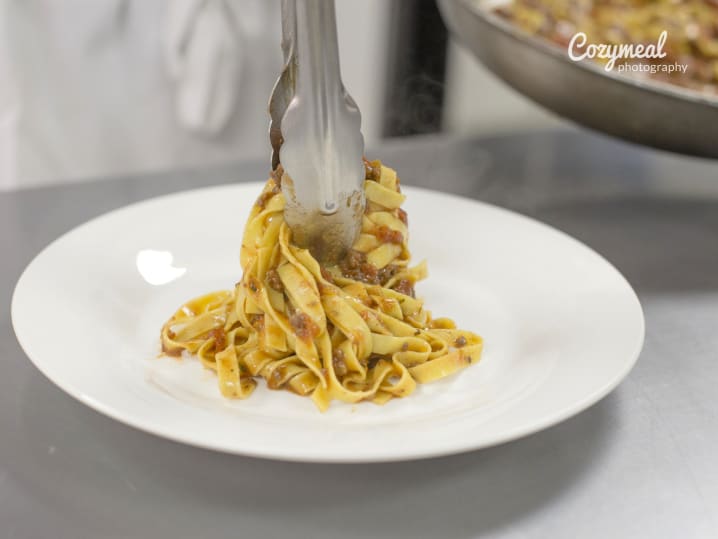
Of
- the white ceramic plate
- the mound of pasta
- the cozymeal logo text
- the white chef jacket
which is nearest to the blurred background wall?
the white chef jacket

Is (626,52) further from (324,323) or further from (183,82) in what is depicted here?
(183,82)

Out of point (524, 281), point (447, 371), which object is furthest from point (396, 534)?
point (524, 281)

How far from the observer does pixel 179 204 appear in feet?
5.92

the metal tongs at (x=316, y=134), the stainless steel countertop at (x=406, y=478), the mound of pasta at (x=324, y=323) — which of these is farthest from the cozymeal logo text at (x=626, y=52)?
the metal tongs at (x=316, y=134)

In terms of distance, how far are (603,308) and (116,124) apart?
2342 mm

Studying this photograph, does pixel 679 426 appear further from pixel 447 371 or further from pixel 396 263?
pixel 396 263

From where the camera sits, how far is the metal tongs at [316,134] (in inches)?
48.5

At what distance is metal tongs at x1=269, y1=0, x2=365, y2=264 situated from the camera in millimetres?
1232

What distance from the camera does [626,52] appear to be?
7.34 ft

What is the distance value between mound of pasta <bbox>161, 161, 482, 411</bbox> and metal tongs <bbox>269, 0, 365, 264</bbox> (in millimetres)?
51

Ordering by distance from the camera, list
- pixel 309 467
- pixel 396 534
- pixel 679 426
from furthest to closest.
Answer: pixel 679 426 → pixel 309 467 → pixel 396 534

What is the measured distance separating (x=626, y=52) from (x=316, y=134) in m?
1.28

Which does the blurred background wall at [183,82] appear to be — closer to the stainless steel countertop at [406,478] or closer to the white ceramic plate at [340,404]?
the white ceramic plate at [340,404]

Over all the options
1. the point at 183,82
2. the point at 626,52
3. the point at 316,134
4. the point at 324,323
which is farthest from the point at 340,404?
the point at 183,82
